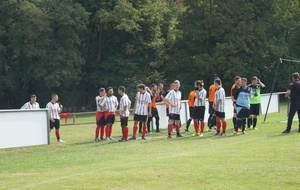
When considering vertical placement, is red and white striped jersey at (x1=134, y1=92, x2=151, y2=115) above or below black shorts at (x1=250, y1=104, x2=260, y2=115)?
above

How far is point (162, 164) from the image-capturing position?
11.6 meters

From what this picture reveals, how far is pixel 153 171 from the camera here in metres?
10.6

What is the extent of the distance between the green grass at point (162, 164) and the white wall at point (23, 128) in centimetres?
43

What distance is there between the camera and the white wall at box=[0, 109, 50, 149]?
17266mm

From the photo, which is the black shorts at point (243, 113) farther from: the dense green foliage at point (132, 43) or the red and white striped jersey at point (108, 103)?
the dense green foliage at point (132, 43)

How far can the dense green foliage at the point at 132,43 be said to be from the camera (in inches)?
1911

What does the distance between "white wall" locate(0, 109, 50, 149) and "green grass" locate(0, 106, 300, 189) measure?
1.40ft

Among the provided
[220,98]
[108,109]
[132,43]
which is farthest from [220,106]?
[132,43]

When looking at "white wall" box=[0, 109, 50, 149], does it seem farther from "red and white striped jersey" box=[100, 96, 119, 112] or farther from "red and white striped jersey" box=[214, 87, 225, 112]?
"red and white striped jersey" box=[214, 87, 225, 112]

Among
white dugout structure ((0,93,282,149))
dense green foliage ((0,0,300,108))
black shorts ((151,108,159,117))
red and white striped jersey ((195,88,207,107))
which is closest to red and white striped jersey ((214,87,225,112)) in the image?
red and white striped jersey ((195,88,207,107))

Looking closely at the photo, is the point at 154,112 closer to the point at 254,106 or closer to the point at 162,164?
the point at 254,106

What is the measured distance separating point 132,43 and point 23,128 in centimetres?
3806

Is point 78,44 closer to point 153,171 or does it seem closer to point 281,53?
point 281,53

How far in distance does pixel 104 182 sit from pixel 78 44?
43193 mm
